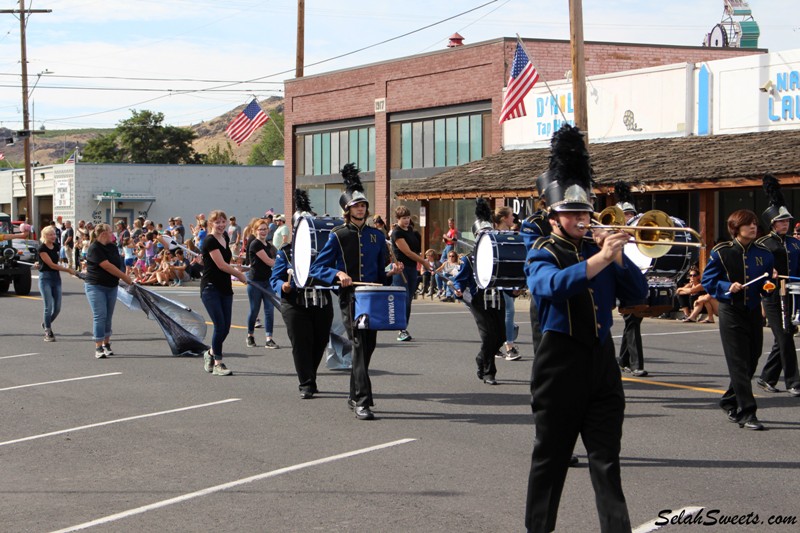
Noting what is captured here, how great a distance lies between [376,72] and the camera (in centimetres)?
3531

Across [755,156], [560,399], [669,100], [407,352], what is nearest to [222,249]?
[407,352]

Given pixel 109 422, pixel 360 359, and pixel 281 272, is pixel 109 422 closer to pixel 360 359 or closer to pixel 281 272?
pixel 360 359

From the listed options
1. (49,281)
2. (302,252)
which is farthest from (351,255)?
(49,281)

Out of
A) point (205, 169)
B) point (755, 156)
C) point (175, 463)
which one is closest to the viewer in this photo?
point (175, 463)

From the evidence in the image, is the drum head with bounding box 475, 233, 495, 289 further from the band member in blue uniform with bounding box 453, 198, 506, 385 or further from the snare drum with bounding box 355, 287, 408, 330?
the snare drum with bounding box 355, 287, 408, 330

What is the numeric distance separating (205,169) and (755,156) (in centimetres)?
4154

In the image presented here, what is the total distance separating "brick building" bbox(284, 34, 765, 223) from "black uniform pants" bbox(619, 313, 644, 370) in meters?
18.5

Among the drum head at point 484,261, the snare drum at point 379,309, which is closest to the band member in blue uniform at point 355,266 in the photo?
the snare drum at point 379,309

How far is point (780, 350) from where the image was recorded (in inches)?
420

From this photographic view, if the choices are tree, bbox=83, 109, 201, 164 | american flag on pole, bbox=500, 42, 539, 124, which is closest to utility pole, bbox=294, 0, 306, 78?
american flag on pole, bbox=500, 42, 539, 124

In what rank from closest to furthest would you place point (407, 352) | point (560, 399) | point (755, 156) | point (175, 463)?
point (560, 399) → point (175, 463) → point (407, 352) → point (755, 156)

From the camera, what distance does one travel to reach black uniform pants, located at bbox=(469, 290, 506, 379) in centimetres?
1159

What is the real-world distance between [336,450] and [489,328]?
3646 millimetres

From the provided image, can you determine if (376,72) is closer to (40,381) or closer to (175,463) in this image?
(40,381)
